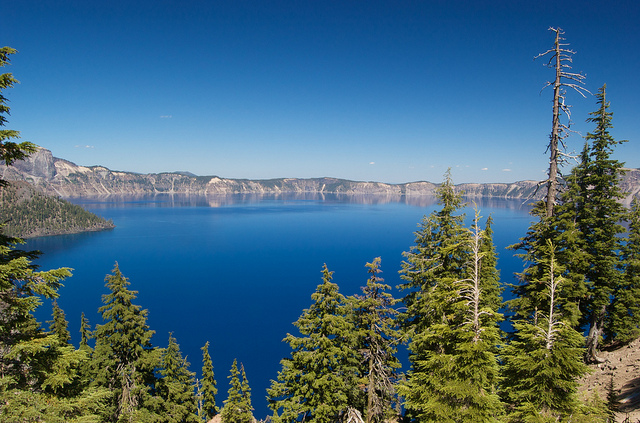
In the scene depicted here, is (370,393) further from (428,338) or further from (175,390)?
(175,390)

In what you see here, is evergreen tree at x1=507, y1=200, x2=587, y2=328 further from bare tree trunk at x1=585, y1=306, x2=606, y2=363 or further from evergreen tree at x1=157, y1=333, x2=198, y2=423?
evergreen tree at x1=157, y1=333, x2=198, y2=423

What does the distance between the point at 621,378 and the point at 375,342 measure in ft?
54.4

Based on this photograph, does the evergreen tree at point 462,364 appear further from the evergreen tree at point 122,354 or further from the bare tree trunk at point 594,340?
the bare tree trunk at point 594,340

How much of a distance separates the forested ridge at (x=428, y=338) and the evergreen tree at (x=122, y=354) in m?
0.09

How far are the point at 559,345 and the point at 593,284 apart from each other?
15.1m

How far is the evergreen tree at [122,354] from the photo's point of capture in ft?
61.8

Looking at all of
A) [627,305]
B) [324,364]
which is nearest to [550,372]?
[324,364]

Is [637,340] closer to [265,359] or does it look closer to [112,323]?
[112,323]

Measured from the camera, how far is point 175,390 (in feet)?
84.3

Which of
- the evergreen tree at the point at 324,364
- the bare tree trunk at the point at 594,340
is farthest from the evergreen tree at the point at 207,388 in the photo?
A: the bare tree trunk at the point at 594,340

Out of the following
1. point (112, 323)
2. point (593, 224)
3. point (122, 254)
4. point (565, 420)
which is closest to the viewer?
point (565, 420)

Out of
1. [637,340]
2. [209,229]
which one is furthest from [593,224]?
[209,229]

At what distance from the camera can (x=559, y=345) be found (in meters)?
9.46

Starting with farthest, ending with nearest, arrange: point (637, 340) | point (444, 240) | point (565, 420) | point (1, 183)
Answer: point (637, 340) < point (444, 240) < point (565, 420) < point (1, 183)
